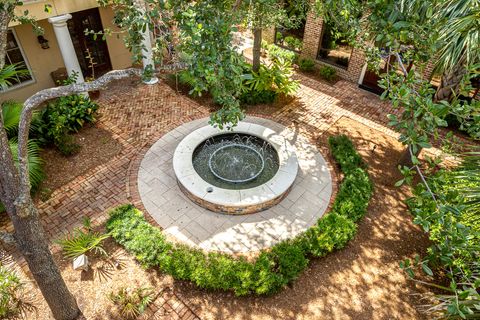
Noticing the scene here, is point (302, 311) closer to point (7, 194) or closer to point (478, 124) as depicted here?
point (478, 124)

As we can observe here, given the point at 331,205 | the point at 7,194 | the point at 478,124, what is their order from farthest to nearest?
the point at 331,205, the point at 7,194, the point at 478,124

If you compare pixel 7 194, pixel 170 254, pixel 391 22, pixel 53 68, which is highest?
pixel 391 22

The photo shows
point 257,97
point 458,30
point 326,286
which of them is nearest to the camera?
point 458,30

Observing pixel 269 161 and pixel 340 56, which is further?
pixel 340 56

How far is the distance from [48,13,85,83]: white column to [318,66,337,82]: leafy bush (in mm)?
9535

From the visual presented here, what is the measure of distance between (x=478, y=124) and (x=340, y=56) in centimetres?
→ 1186

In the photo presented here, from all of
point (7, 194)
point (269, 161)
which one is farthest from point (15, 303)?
point (269, 161)

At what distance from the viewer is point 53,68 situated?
38.6 ft

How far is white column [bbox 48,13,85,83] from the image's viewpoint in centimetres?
917

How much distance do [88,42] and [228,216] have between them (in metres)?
10.2

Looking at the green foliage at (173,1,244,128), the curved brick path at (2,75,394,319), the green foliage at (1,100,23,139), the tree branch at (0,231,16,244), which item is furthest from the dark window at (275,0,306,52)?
the tree branch at (0,231,16,244)

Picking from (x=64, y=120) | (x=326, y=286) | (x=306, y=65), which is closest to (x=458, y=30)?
(x=326, y=286)

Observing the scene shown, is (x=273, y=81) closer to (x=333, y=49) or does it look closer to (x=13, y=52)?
(x=333, y=49)

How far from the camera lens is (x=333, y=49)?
13789 mm
